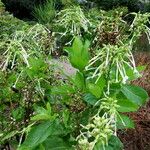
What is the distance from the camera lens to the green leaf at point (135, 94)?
7.38 feet

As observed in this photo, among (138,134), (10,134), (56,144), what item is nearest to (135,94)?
(56,144)

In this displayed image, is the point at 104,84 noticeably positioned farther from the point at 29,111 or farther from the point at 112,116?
the point at 29,111

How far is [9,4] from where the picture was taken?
51.1ft

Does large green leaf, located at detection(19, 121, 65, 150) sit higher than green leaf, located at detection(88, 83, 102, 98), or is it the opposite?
green leaf, located at detection(88, 83, 102, 98)

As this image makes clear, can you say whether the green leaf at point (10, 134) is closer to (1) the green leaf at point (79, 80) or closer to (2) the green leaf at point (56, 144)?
(2) the green leaf at point (56, 144)

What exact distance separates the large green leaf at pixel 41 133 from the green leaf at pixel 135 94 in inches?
12.4

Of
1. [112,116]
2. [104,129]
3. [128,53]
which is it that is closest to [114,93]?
[128,53]

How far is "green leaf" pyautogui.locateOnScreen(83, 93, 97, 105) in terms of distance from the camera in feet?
7.30

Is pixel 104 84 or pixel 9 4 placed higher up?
pixel 104 84

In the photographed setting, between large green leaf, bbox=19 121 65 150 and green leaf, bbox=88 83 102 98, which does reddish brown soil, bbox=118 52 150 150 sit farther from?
green leaf, bbox=88 83 102 98

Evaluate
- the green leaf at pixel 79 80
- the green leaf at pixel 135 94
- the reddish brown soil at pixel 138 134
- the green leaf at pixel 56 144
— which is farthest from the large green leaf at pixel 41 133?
the reddish brown soil at pixel 138 134

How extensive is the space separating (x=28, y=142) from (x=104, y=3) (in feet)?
49.5

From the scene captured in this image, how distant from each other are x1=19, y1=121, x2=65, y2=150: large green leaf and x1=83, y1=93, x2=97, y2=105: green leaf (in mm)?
199

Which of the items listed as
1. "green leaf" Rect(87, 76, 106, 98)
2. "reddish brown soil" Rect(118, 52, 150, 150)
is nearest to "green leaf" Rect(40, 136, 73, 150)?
"green leaf" Rect(87, 76, 106, 98)
